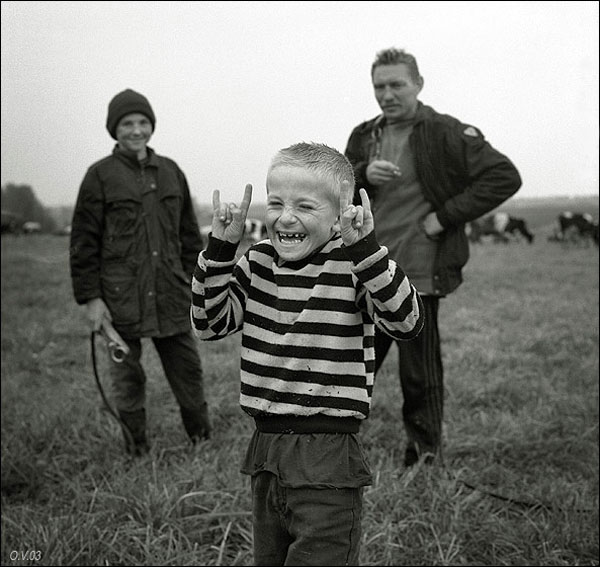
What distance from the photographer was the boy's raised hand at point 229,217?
5.51ft

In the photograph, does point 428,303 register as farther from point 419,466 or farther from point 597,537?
point 597,537

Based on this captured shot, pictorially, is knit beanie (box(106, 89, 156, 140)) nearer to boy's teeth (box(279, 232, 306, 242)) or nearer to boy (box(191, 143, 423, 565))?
boy (box(191, 143, 423, 565))

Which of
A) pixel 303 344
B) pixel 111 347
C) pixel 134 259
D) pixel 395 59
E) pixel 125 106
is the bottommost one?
pixel 111 347

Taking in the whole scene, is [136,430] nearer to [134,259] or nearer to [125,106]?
[134,259]

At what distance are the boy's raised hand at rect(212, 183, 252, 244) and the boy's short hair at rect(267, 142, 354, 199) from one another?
4.4 inches

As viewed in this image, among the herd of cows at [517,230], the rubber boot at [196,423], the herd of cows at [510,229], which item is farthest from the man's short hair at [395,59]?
the herd of cows at [510,229]

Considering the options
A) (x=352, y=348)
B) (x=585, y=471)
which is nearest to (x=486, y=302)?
(x=585, y=471)

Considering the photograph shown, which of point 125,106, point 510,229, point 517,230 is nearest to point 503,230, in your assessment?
point 510,229

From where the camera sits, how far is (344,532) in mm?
1753

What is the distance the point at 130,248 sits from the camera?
3.64 m

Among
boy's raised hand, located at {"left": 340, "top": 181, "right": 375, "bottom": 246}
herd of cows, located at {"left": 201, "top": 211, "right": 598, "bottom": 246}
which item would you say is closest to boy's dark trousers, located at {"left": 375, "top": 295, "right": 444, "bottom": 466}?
boy's raised hand, located at {"left": 340, "top": 181, "right": 375, "bottom": 246}

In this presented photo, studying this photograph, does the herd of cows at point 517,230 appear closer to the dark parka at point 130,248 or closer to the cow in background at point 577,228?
the cow in background at point 577,228

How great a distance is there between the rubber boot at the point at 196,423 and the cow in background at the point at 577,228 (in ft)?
54.1

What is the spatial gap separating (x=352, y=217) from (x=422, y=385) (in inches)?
81.6
